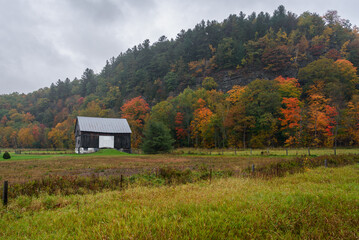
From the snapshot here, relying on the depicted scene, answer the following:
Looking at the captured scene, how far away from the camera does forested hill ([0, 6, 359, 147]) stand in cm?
6253

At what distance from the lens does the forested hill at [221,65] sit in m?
62.5

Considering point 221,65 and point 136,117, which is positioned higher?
point 221,65

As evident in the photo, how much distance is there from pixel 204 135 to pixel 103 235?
51.8 meters

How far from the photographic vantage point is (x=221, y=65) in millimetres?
79125

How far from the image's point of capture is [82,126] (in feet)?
163

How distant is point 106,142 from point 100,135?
2.23m

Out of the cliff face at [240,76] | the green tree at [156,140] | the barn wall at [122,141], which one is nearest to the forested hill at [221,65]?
the cliff face at [240,76]

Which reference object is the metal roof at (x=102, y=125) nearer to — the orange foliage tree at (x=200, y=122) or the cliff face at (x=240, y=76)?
the orange foliage tree at (x=200, y=122)

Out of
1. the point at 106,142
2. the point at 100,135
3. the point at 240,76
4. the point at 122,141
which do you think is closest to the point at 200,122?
the point at 122,141

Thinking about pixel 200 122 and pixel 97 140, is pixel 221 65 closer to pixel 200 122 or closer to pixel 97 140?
pixel 200 122

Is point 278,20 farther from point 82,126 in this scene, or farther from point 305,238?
point 305,238

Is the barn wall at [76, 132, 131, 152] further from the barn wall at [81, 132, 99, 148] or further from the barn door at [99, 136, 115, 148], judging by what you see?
the barn door at [99, 136, 115, 148]

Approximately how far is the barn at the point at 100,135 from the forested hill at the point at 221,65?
19579 millimetres

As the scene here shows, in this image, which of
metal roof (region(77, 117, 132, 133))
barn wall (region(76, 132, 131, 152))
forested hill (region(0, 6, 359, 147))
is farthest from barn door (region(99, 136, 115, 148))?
Result: forested hill (region(0, 6, 359, 147))
